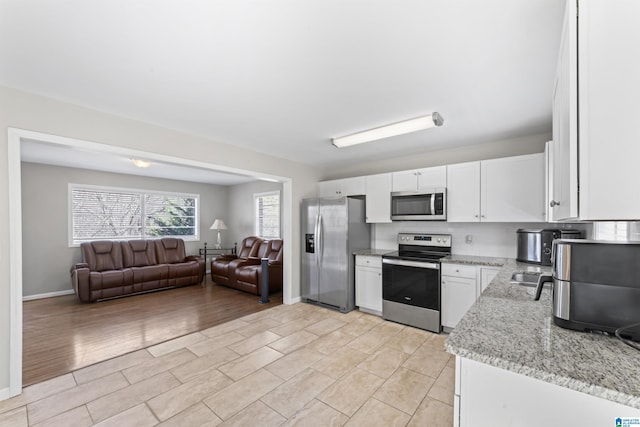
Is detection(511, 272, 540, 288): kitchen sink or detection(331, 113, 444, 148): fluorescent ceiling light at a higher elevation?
detection(331, 113, 444, 148): fluorescent ceiling light

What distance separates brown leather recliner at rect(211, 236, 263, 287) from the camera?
5.52 meters

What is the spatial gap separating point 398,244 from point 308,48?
3.10m

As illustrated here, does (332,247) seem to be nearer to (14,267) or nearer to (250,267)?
(250,267)

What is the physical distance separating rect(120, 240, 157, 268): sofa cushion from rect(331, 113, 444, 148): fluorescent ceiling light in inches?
185

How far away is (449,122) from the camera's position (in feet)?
9.31

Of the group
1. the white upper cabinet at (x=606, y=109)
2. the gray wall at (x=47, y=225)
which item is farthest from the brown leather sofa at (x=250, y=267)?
the white upper cabinet at (x=606, y=109)

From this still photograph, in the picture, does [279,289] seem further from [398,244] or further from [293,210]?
[398,244]

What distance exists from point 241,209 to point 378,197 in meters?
4.40

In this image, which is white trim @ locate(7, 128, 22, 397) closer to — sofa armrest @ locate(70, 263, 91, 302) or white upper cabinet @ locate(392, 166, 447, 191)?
sofa armrest @ locate(70, 263, 91, 302)

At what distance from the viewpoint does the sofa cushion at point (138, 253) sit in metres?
5.49

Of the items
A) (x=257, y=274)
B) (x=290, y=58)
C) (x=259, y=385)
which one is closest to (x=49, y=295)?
(x=257, y=274)

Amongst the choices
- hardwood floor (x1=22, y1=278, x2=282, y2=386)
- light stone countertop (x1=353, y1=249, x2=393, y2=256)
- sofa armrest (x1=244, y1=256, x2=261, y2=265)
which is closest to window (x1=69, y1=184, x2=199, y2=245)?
hardwood floor (x1=22, y1=278, x2=282, y2=386)

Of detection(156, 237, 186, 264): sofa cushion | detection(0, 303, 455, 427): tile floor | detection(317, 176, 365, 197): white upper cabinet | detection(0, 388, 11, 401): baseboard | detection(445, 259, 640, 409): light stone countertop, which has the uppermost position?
detection(317, 176, 365, 197): white upper cabinet

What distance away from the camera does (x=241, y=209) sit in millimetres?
7398
